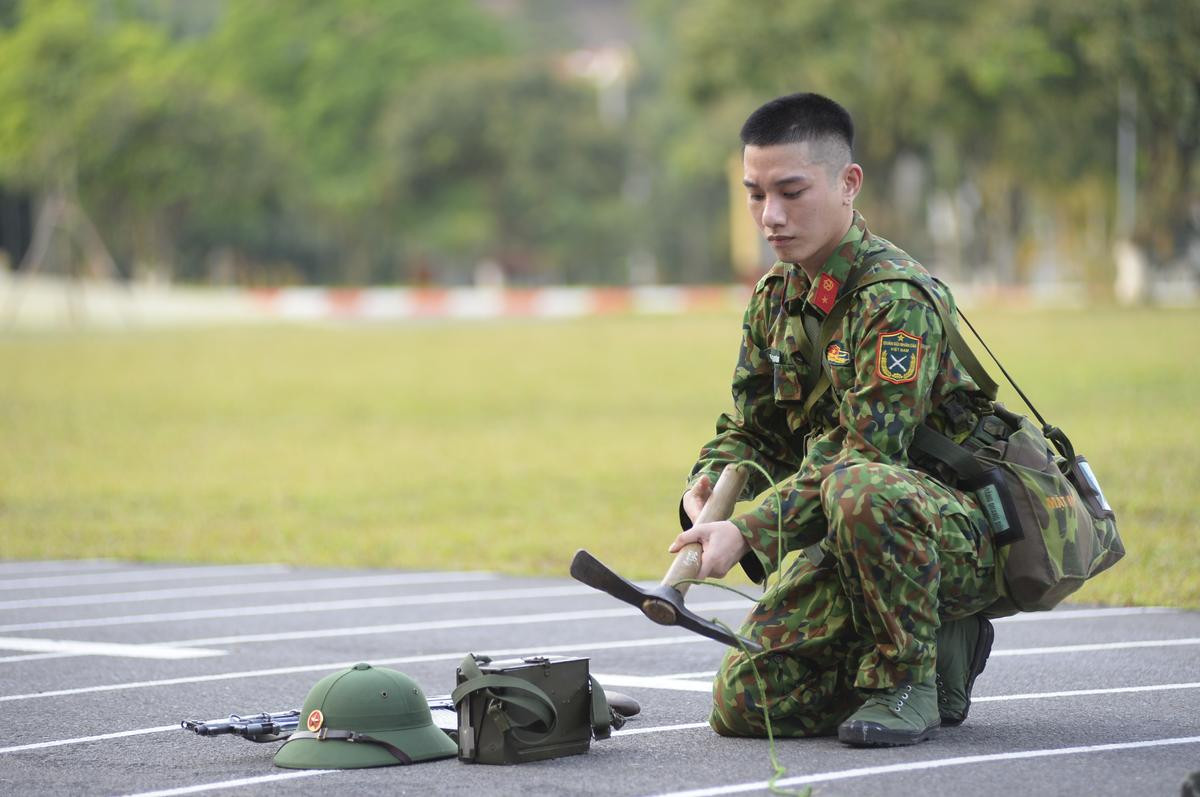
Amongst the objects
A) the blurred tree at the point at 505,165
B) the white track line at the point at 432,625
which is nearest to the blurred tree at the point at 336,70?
the blurred tree at the point at 505,165

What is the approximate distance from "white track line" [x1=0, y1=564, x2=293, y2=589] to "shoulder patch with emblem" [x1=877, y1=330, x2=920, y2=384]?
241 inches

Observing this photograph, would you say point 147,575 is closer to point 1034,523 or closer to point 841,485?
point 841,485

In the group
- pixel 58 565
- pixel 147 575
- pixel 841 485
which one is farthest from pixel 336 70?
pixel 841 485

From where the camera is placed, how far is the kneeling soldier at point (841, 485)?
199 inches

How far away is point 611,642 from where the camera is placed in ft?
25.0

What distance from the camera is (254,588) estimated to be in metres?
9.87

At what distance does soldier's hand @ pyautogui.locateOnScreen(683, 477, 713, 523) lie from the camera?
5445 millimetres

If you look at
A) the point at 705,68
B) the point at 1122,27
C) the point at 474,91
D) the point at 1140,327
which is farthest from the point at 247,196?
the point at 1140,327

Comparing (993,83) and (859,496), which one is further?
(993,83)

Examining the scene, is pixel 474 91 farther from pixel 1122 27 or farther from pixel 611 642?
pixel 611 642

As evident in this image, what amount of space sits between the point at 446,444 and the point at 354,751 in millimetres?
14582

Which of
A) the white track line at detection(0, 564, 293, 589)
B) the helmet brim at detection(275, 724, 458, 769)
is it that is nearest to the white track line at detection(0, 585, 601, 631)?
the white track line at detection(0, 564, 293, 589)

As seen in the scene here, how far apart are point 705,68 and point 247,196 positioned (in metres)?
25.8

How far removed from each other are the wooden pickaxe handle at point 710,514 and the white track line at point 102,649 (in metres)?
2.94
